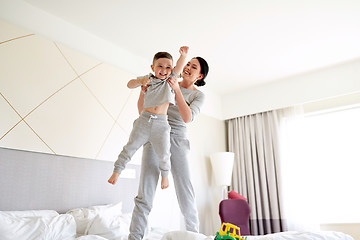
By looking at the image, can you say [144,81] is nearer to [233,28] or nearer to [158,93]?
[158,93]

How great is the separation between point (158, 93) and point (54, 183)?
1.24m

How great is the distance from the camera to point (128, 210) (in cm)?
281

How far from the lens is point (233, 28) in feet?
9.61

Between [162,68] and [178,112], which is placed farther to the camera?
[178,112]

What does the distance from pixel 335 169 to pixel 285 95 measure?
1.14 meters

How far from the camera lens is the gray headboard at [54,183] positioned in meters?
2.11

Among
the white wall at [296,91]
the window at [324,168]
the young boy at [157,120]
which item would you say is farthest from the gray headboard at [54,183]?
the white wall at [296,91]

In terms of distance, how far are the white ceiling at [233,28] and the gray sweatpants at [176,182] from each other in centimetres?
141

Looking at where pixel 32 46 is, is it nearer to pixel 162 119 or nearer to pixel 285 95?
pixel 162 119

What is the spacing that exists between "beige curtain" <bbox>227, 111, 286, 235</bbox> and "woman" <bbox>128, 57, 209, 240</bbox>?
7.61 feet

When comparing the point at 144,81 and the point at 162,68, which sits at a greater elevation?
the point at 162,68

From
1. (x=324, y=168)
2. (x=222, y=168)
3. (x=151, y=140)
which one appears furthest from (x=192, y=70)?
(x=324, y=168)

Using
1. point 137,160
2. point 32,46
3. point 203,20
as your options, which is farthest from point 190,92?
point 32,46

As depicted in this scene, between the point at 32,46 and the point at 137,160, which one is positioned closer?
the point at 32,46
